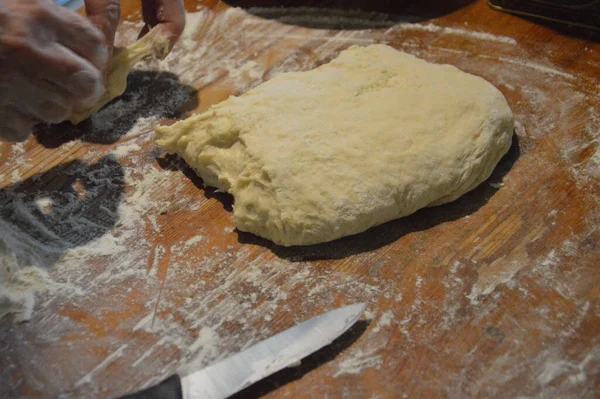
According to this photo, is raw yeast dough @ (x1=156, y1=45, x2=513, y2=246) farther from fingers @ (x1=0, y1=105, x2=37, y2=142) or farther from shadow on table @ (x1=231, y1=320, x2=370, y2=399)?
fingers @ (x1=0, y1=105, x2=37, y2=142)

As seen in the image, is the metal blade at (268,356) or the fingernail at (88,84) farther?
the fingernail at (88,84)

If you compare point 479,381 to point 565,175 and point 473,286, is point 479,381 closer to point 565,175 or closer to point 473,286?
point 473,286

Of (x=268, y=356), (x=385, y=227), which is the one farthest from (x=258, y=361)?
(x=385, y=227)

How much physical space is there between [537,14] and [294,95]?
1325mm

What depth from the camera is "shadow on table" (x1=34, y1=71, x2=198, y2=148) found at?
2.07m

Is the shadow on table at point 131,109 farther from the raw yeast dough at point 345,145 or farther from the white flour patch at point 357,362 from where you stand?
the white flour patch at point 357,362

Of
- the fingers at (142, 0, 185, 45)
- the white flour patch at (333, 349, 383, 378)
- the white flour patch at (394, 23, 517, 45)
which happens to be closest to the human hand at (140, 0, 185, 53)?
the fingers at (142, 0, 185, 45)

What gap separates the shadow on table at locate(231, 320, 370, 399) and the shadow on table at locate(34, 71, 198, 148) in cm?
116

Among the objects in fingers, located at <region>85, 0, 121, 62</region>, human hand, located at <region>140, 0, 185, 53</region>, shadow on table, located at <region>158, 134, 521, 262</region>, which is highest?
fingers, located at <region>85, 0, 121, 62</region>

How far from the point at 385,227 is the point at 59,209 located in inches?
44.4

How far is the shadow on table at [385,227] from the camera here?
5.49 ft

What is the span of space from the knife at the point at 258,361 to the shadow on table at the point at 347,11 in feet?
5.08

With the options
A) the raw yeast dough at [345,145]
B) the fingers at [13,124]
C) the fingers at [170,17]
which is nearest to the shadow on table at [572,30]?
the raw yeast dough at [345,145]

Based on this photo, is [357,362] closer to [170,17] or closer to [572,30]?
[170,17]
